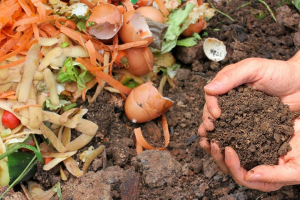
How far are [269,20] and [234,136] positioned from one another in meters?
1.29

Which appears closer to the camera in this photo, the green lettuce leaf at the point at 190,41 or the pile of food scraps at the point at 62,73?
the pile of food scraps at the point at 62,73

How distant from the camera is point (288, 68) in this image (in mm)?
1955

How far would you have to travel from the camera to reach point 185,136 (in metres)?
2.22

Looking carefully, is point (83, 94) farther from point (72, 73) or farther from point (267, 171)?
point (267, 171)

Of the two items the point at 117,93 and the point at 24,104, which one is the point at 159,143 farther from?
the point at 24,104

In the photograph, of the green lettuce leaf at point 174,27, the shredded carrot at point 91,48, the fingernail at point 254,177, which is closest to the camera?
the fingernail at point 254,177

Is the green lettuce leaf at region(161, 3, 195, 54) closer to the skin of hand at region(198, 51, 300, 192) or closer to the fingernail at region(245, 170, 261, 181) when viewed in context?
the skin of hand at region(198, 51, 300, 192)

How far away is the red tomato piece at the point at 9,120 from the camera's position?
78.5 inches

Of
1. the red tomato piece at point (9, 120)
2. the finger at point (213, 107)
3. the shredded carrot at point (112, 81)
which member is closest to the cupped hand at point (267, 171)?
the finger at point (213, 107)

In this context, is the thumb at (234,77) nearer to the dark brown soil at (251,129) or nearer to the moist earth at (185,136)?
the dark brown soil at (251,129)

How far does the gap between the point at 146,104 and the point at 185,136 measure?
320 mm

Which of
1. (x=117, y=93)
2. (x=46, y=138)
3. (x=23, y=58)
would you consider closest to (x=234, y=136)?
(x=117, y=93)

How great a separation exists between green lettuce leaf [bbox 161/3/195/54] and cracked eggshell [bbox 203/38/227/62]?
0.20m

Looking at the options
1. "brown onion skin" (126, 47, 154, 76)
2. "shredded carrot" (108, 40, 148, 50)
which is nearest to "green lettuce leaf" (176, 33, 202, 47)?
"brown onion skin" (126, 47, 154, 76)
